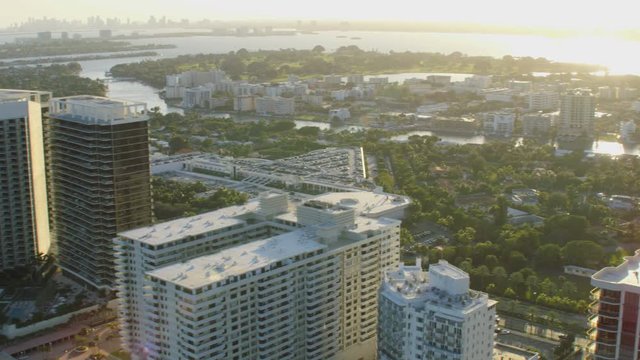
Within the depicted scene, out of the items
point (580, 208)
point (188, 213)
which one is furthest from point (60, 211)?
point (580, 208)

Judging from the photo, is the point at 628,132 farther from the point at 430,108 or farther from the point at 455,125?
the point at 430,108

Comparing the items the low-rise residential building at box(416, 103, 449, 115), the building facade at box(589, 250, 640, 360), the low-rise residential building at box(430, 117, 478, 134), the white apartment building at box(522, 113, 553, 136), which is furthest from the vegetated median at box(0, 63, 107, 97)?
the building facade at box(589, 250, 640, 360)

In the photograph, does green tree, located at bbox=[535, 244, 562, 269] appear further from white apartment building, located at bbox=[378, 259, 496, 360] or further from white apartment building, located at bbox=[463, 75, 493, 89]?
white apartment building, located at bbox=[463, 75, 493, 89]

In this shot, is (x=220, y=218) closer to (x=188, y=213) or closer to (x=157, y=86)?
(x=188, y=213)

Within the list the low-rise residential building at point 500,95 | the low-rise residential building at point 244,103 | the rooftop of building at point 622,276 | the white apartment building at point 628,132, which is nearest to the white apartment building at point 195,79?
the low-rise residential building at point 244,103

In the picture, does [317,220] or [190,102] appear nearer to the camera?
[317,220]

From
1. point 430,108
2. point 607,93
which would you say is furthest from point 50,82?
point 607,93

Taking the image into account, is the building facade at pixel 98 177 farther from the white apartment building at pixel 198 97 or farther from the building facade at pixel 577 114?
the white apartment building at pixel 198 97
